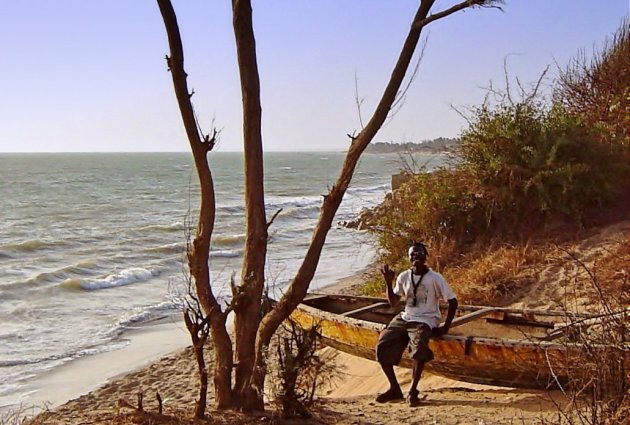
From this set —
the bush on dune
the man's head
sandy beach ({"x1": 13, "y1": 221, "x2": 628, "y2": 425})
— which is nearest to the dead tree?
sandy beach ({"x1": 13, "y1": 221, "x2": 628, "y2": 425})

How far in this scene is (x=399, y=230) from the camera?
13164 millimetres

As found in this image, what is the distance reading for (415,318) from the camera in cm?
752

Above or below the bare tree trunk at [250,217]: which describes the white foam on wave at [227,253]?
below

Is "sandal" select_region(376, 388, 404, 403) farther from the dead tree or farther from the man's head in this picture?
the dead tree

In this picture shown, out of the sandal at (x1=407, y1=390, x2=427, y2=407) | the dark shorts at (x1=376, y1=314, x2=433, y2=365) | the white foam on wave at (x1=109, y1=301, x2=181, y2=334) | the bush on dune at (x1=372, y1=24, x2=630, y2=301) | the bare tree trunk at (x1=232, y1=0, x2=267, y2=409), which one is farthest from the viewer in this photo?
the white foam on wave at (x1=109, y1=301, x2=181, y2=334)

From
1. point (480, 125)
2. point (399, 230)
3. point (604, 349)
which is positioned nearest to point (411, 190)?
point (399, 230)

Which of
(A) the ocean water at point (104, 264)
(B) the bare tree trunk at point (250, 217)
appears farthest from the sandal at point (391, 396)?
(B) the bare tree trunk at point (250, 217)

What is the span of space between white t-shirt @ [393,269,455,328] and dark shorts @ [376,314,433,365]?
0.28 ft

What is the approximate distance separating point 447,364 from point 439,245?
16.3 feet

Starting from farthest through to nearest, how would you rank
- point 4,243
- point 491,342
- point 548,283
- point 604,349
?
1. point 4,243
2. point 548,283
3. point 491,342
4. point 604,349

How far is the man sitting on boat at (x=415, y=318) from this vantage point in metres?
7.39

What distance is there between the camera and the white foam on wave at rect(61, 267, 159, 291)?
18.7 metres

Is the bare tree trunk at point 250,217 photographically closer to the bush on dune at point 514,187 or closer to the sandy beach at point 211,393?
the sandy beach at point 211,393

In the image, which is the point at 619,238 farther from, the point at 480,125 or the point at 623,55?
the point at 623,55
